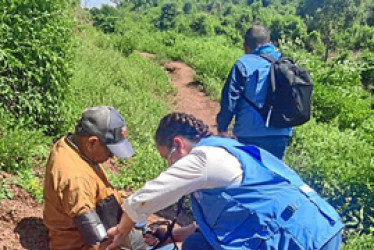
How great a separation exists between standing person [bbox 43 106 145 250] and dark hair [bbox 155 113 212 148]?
0.46 meters

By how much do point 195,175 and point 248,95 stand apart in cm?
179

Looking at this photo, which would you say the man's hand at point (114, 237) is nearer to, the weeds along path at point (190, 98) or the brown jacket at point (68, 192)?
the brown jacket at point (68, 192)

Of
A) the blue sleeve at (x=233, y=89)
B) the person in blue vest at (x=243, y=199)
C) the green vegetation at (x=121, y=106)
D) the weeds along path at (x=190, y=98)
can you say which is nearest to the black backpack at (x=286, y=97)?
the blue sleeve at (x=233, y=89)

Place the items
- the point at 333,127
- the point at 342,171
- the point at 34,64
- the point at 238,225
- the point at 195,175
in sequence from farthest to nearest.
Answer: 1. the point at 333,127
2. the point at 342,171
3. the point at 34,64
4. the point at 238,225
5. the point at 195,175

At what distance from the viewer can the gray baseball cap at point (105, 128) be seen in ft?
8.44

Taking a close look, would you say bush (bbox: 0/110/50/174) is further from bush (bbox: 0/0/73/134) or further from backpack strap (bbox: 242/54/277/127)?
backpack strap (bbox: 242/54/277/127)

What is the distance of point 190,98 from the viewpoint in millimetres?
9859

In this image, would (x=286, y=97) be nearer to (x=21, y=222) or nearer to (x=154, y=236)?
(x=154, y=236)

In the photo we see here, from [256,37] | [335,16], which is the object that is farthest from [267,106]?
[335,16]

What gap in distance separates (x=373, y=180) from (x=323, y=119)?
13.0 feet

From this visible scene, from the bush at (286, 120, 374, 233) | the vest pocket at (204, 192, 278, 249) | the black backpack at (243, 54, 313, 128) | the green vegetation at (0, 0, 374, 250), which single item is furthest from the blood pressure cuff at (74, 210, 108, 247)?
the bush at (286, 120, 374, 233)

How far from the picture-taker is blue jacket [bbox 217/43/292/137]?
3.53 metres

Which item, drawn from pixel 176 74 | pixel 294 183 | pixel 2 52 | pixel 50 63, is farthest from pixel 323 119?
pixel 294 183

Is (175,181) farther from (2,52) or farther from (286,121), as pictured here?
(2,52)
